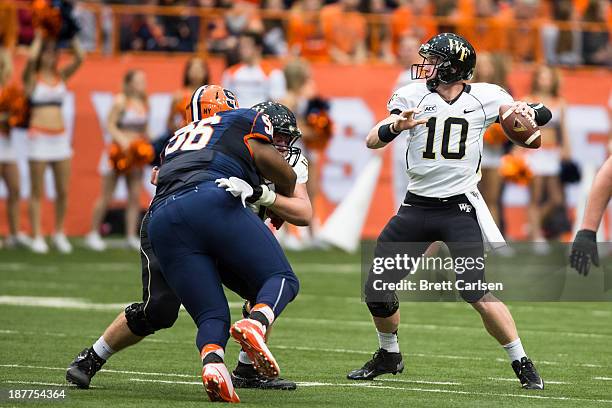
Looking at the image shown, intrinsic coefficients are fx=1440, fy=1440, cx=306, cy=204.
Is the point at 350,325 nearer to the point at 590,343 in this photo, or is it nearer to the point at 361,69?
the point at 590,343

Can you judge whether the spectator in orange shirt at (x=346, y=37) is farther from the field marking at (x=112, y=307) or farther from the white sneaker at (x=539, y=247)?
the field marking at (x=112, y=307)

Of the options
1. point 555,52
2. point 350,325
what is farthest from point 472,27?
point 350,325

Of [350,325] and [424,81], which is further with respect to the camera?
[350,325]

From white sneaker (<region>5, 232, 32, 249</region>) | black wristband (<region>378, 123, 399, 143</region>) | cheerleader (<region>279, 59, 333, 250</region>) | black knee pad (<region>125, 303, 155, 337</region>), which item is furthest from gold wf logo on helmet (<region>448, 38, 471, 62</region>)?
white sneaker (<region>5, 232, 32, 249</region>)

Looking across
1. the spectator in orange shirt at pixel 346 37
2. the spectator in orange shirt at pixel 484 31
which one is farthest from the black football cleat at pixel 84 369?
the spectator in orange shirt at pixel 484 31

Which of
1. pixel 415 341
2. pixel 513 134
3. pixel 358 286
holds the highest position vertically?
pixel 513 134

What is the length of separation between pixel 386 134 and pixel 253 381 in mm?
1609

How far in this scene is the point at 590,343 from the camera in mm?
10422

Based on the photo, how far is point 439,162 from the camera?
858 cm

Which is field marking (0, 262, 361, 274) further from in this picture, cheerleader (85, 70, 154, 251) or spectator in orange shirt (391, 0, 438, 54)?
spectator in orange shirt (391, 0, 438, 54)

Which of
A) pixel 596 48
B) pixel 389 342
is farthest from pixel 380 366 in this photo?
pixel 596 48

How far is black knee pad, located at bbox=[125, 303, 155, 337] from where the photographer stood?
7.68 meters

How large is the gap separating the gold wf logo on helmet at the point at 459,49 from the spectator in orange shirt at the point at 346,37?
37.0 feet

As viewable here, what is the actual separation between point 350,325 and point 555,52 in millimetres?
10618
